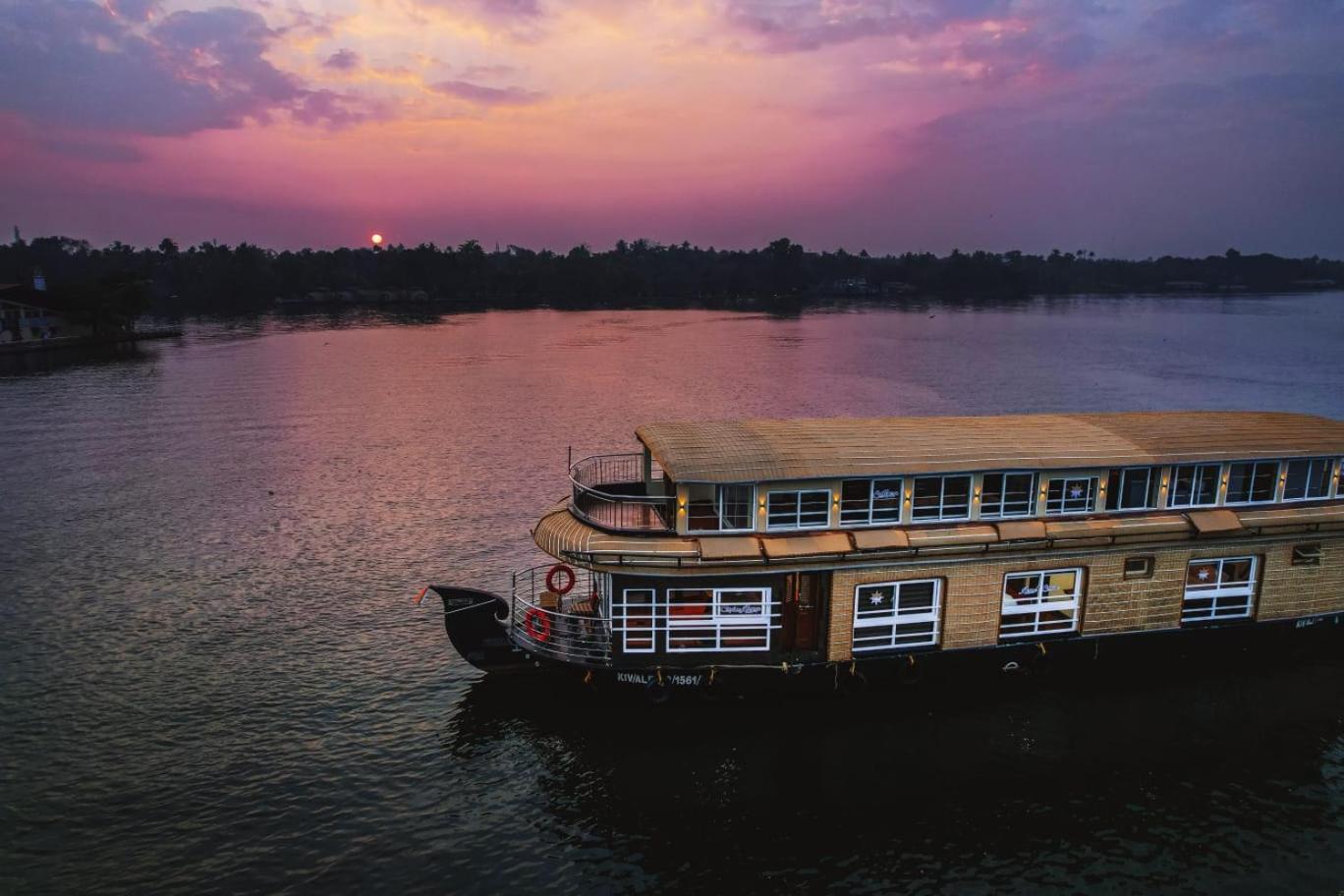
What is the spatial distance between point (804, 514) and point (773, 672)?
462 centimetres

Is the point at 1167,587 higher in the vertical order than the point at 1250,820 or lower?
higher

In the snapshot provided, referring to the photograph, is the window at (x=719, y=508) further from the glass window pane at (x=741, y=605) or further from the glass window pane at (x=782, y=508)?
the glass window pane at (x=741, y=605)

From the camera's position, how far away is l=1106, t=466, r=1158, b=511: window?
27.8 metres

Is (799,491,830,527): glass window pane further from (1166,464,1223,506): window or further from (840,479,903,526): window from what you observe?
(1166,464,1223,506): window

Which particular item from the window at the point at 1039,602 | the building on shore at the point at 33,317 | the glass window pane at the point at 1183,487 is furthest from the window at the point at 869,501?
the building on shore at the point at 33,317

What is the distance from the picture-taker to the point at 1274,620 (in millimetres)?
28688

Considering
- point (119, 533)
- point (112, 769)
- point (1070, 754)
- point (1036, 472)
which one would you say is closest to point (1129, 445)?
point (1036, 472)

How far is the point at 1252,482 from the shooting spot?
28.9 meters

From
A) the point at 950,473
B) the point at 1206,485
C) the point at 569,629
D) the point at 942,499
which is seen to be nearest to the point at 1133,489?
the point at 1206,485

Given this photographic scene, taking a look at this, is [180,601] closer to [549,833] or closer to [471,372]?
[549,833]

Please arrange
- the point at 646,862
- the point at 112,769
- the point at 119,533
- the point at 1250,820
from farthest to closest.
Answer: the point at 119,533 < the point at 112,769 < the point at 1250,820 < the point at 646,862

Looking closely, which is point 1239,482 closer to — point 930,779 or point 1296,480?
point 1296,480

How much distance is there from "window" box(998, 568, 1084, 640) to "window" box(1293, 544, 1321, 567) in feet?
25.2

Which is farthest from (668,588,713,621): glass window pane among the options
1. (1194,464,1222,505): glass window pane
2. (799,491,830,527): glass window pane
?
(1194,464,1222,505): glass window pane
